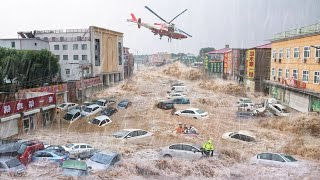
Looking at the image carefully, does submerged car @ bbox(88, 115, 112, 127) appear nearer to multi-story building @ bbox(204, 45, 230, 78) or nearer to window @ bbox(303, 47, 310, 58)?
window @ bbox(303, 47, 310, 58)

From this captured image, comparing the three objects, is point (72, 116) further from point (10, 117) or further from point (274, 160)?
point (274, 160)

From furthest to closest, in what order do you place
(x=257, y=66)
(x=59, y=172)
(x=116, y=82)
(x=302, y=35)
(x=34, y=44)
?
(x=116, y=82) < (x=34, y=44) < (x=257, y=66) < (x=302, y=35) < (x=59, y=172)

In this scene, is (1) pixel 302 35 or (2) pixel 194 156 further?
(1) pixel 302 35

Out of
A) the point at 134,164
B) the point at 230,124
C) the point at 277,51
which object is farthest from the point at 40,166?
the point at 277,51

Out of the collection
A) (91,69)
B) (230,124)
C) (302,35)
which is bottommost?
(230,124)

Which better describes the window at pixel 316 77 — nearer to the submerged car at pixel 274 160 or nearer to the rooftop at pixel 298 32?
the rooftop at pixel 298 32

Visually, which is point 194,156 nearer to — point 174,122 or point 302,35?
point 174,122

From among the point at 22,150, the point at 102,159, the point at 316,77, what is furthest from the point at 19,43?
the point at 316,77

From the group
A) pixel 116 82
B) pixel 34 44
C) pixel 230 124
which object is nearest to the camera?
pixel 230 124
